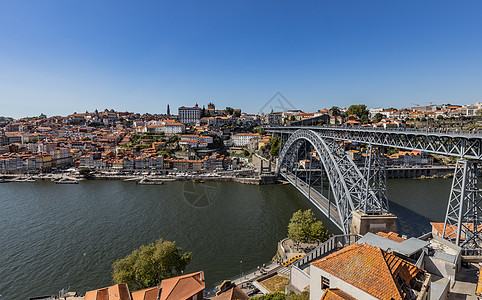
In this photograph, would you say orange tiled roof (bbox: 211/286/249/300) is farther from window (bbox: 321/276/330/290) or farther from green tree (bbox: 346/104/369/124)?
green tree (bbox: 346/104/369/124)

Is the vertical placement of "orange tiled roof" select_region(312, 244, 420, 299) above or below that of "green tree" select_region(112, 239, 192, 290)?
above

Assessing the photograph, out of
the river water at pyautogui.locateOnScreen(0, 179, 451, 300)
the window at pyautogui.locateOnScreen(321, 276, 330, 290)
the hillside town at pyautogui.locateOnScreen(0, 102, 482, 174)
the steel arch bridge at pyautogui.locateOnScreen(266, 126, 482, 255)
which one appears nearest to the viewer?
the window at pyautogui.locateOnScreen(321, 276, 330, 290)

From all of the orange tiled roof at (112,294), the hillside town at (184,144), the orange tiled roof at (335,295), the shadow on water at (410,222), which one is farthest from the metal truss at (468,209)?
the hillside town at (184,144)

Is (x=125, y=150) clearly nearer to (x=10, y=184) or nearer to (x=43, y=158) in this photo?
(x=43, y=158)

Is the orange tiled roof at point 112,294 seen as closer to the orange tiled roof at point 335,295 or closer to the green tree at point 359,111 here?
the orange tiled roof at point 335,295

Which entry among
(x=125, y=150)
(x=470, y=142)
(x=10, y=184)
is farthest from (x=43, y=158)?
(x=470, y=142)

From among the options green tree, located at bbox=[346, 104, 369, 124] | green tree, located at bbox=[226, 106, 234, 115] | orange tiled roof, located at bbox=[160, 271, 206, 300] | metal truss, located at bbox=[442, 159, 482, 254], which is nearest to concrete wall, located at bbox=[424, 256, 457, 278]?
metal truss, located at bbox=[442, 159, 482, 254]

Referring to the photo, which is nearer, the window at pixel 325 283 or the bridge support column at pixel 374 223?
the window at pixel 325 283
